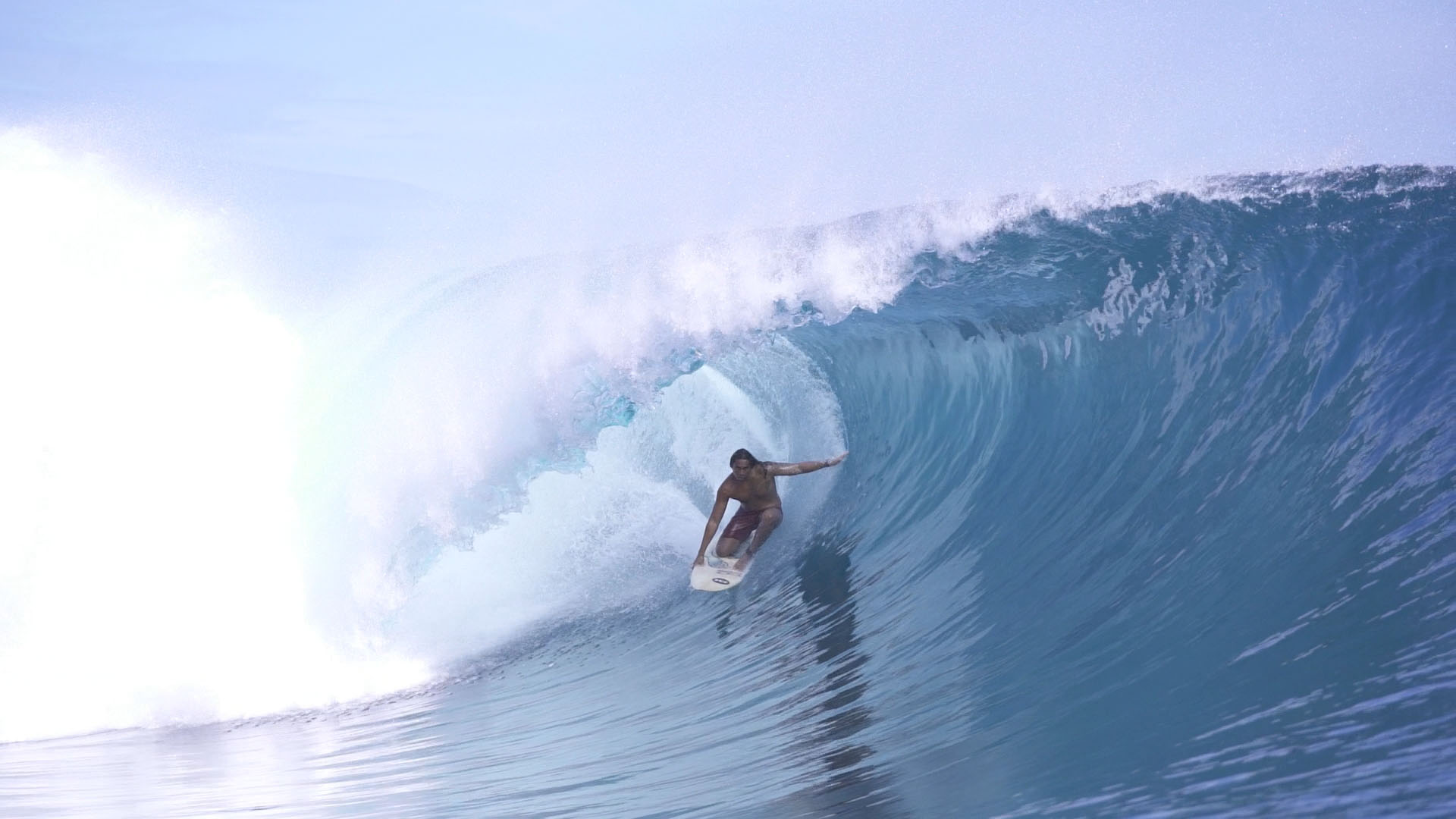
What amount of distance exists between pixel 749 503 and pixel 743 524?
0.21m

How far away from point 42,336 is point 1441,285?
1239cm

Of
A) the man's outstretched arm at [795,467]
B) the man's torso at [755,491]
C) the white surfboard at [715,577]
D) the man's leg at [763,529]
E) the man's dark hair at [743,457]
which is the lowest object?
the white surfboard at [715,577]

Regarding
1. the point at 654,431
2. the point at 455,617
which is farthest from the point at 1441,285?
the point at 455,617

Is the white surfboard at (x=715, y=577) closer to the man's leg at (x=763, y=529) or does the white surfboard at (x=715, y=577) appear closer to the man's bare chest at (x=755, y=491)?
the man's leg at (x=763, y=529)

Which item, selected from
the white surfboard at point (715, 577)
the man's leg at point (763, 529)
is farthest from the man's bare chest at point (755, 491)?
the white surfboard at point (715, 577)

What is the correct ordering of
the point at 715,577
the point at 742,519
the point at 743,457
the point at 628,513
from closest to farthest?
1. the point at 743,457
2. the point at 715,577
3. the point at 742,519
4. the point at 628,513

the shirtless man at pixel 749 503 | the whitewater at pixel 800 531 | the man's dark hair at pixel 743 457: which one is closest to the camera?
the whitewater at pixel 800 531

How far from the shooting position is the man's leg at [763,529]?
27.0ft

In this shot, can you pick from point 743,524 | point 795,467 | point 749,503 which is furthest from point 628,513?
point 795,467

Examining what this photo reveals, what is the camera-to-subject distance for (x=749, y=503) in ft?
26.9

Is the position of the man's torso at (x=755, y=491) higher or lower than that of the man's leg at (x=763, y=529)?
higher

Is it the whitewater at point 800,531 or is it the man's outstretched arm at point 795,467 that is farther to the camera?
the man's outstretched arm at point 795,467

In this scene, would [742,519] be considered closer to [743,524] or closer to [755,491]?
[743,524]

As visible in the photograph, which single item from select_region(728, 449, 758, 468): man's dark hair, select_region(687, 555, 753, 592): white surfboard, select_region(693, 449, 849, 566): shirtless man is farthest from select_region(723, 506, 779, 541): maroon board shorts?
select_region(728, 449, 758, 468): man's dark hair
